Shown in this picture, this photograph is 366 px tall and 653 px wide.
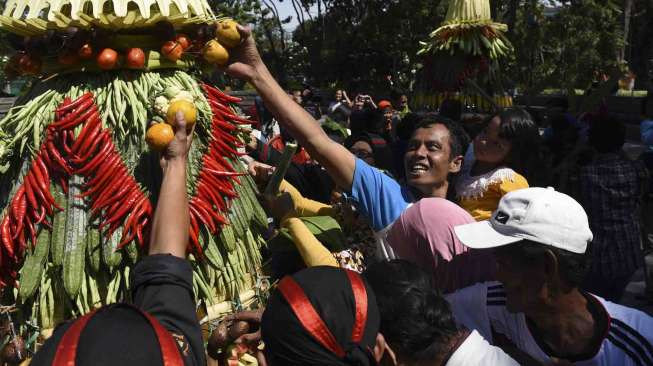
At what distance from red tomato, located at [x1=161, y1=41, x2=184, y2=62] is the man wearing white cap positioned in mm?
1031

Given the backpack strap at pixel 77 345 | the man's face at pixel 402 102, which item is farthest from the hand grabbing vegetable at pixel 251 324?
the man's face at pixel 402 102

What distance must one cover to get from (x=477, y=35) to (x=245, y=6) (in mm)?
13624

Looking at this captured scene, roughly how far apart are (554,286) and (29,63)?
5.70ft

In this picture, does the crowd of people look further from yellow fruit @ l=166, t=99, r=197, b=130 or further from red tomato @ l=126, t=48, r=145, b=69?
red tomato @ l=126, t=48, r=145, b=69

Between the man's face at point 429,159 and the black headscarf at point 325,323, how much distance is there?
3.51 feet

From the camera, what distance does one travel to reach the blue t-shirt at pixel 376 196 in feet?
7.55

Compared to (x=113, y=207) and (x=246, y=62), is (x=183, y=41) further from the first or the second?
(x=113, y=207)

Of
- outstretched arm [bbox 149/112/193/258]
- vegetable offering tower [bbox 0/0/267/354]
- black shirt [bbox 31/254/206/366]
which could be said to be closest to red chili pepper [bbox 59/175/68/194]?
vegetable offering tower [bbox 0/0/267/354]

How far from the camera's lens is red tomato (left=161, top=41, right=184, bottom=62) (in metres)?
2.17

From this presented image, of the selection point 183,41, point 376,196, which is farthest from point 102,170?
point 376,196

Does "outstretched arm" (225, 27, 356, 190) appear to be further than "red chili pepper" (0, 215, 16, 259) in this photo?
Yes

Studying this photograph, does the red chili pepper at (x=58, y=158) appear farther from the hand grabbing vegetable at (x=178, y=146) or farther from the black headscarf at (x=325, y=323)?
the black headscarf at (x=325, y=323)

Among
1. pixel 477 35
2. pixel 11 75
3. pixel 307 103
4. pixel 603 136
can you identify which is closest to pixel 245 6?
pixel 307 103

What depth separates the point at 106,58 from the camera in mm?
2098
